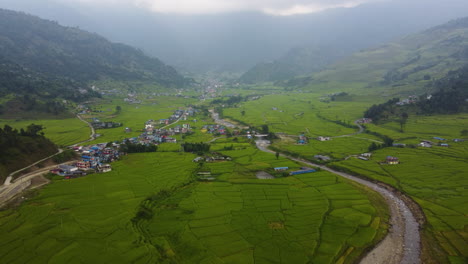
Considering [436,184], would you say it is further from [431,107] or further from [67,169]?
[431,107]

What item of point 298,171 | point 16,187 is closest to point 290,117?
point 298,171

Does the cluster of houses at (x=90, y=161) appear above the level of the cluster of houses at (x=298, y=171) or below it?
above

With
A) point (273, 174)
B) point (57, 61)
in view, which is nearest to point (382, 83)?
point (273, 174)

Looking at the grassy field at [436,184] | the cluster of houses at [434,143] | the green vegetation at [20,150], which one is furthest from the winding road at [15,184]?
the cluster of houses at [434,143]

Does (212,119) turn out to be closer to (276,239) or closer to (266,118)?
(266,118)

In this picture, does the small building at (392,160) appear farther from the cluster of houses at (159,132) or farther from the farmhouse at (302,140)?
the cluster of houses at (159,132)

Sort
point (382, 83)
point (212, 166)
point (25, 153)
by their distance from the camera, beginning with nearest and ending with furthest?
point (25, 153)
point (212, 166)
point (382, 83)
